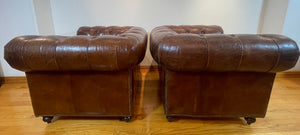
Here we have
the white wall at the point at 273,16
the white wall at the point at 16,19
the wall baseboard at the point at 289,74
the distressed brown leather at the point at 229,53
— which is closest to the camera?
the distressed brown leather at the point at 229,53

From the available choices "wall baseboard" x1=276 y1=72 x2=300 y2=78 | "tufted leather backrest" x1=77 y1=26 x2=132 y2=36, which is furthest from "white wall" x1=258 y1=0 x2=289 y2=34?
"tufted leather backrest" x1=77 y1=26 x2=132 y2=36

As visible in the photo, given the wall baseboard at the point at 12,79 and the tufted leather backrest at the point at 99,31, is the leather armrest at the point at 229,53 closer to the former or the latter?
the tufted leather backrest at the point at 99,31

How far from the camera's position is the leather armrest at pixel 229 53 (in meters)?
0.90

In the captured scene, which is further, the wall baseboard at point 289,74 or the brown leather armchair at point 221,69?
the wall baseboard at point 289,74

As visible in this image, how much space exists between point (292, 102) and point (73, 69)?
194 centimetres

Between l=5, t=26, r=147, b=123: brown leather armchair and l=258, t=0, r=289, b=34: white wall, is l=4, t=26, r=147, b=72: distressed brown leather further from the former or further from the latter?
l=258, t=0, r=289, b=34: white wall

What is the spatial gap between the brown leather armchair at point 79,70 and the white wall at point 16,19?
99 centimetres

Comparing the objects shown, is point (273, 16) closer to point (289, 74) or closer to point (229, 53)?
point (289, 74)

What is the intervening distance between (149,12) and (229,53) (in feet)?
4.98

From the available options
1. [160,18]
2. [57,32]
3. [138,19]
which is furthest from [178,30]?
[57,32]

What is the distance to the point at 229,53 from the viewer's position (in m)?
0.90

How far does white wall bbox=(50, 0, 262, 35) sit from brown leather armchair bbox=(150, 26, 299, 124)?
Result: 4.09 feet

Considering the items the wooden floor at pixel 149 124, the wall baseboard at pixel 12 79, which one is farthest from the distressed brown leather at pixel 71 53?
the wall baseboard at pixel 12 79

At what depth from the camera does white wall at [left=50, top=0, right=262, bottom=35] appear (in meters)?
2.15
